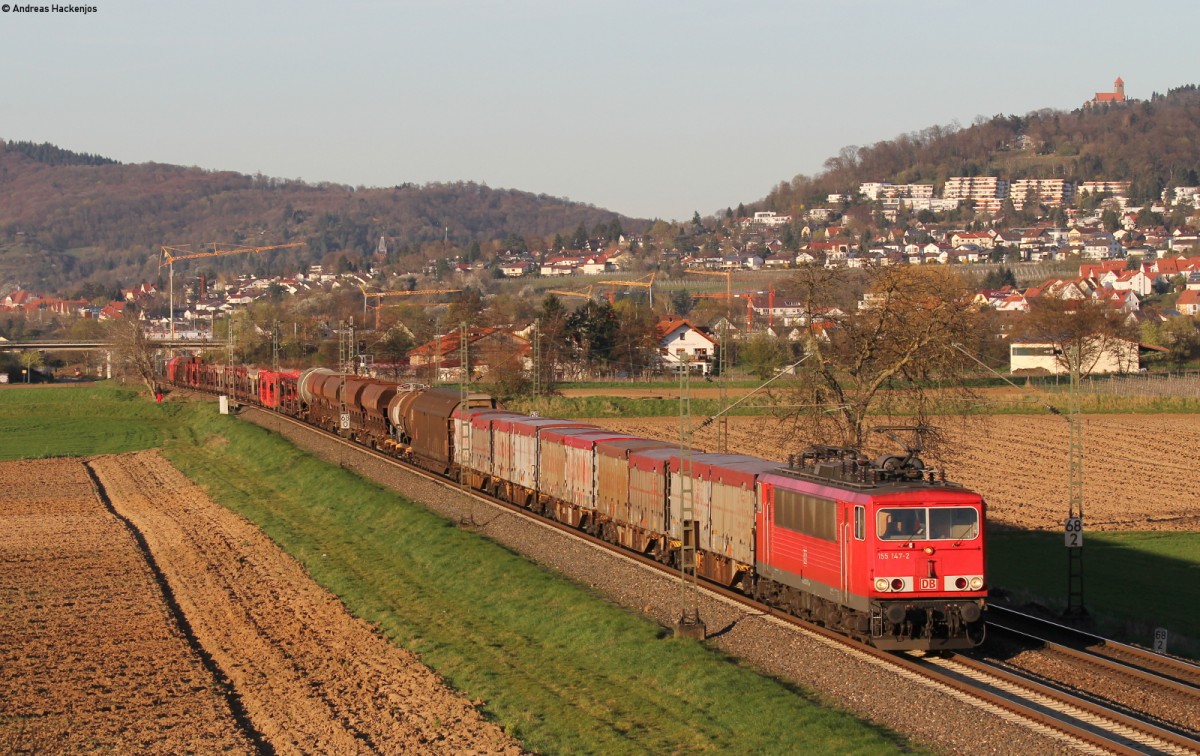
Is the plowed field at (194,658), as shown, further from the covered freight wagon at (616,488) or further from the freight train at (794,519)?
the covered freight wagon at (616,488)

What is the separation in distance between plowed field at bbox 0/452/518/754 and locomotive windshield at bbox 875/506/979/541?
25.2 feet

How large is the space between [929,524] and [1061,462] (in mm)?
47327

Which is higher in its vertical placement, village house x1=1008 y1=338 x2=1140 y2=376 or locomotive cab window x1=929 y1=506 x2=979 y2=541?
locomotive cab window x1=929 y1=506 x2=979 y2=541

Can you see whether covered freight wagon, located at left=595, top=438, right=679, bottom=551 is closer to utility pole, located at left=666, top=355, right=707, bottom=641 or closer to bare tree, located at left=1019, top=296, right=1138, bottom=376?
utility pole, located at left=666, top=355, right=707, bottom=641

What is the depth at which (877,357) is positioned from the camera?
41.6 metres

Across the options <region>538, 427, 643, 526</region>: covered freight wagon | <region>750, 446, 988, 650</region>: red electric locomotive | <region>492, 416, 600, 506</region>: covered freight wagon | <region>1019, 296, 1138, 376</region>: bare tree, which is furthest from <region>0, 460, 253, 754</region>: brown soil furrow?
<region>1019, 296, 1138, 376</region>: bare tree

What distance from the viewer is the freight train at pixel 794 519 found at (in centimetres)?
2277

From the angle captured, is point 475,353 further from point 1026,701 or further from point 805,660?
point 1026,701

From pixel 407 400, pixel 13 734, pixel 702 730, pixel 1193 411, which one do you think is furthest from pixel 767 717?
pixel 1193 411

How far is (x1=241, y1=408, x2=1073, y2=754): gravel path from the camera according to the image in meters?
18.5

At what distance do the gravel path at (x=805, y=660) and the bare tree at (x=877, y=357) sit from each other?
9.27 metres

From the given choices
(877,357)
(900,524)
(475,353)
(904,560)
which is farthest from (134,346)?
(904,560)

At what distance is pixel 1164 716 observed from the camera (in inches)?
787

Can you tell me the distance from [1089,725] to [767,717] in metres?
4.63
